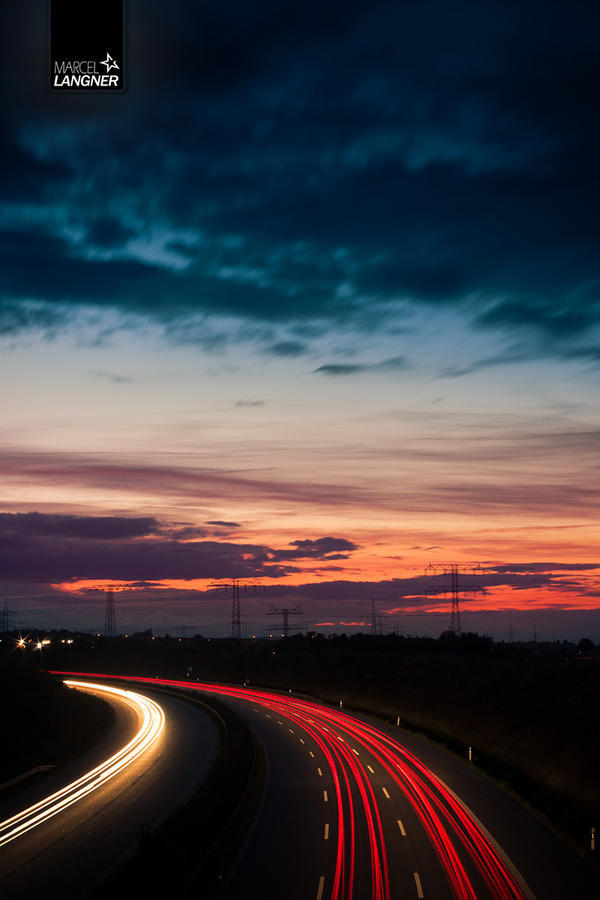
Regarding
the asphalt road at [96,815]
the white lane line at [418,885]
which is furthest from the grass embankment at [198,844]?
the white lane line at [418,885]

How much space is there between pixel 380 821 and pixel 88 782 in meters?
20.8

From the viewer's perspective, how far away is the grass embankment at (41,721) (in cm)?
5766

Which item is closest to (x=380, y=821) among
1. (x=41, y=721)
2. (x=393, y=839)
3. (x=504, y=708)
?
(x=393, y=839)

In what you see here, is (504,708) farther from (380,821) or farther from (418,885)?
(418,885)

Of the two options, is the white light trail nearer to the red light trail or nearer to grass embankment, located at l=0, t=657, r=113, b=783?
grass embankment, located at l=0, t=657, r=113, b=783

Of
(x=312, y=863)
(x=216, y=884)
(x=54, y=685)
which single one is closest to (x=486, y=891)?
(x=312, y=863)

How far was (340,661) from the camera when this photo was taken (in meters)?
147

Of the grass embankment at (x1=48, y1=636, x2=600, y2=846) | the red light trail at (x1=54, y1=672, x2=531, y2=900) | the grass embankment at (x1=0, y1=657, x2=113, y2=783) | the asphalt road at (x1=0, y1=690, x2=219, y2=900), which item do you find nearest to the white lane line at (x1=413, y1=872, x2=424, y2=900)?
the red light trail at (x1=54, y1=672, x2=531, y2=900)

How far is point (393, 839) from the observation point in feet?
106

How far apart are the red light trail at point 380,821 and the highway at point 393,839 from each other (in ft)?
0.18

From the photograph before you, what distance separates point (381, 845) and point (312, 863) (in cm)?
368

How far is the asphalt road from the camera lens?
2838cm

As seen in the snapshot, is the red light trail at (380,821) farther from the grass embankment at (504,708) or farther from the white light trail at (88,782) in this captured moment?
the white light trail at (88,782)

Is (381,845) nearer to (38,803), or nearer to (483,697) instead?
(38,803)
